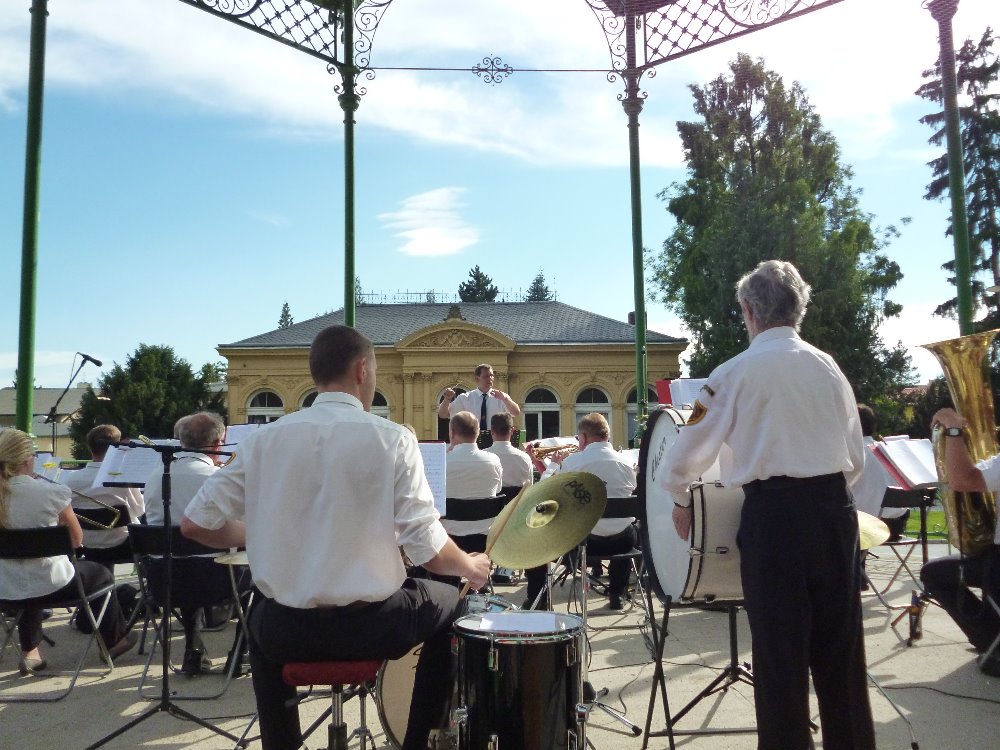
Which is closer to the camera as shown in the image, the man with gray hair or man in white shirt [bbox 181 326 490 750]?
man in white shirt [bbox 181 326 490 750]

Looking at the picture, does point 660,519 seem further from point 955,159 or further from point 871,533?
point 955,159

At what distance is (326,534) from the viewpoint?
294cm

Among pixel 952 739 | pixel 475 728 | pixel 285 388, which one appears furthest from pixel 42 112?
pixel 285 388

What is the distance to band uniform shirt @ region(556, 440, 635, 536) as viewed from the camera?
691cm

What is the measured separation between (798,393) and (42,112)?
18.2ft

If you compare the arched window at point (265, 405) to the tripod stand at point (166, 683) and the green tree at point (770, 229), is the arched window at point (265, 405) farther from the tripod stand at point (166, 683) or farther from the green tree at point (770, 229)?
the tripod stand at point (166, 683)

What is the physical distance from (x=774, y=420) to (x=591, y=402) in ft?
112

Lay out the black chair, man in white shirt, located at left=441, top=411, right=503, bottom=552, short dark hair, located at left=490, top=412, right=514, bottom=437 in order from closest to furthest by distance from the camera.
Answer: the black chair, man in white shirt, located at left=441, top=411, right=503, bottom=552, short dark hair, located at left=490, top=412, right=514, bottom=437

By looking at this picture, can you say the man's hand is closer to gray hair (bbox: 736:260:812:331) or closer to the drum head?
the drum head

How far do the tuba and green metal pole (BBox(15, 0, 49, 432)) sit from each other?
577 centimetres

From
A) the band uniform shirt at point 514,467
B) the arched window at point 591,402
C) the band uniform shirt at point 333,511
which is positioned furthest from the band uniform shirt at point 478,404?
the arched window at point 591,402

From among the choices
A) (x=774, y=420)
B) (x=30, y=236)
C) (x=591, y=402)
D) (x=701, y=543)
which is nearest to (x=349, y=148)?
(x=30, y=236)

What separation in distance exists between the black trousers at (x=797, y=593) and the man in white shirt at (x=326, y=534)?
106 cm

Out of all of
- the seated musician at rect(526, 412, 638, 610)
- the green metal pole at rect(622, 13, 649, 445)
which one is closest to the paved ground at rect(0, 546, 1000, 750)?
the seated musician at rect(526, 412, 638, 610)
